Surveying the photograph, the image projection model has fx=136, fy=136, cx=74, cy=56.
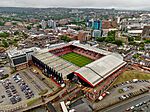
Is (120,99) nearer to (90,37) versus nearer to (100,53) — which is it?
(100,53)

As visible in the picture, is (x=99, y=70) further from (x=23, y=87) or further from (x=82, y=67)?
(x=23, y=87)

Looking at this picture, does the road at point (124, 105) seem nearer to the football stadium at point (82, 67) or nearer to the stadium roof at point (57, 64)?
the football stadium at point (82, 67)

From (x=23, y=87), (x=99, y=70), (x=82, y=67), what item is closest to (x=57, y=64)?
(x=82, y=67)

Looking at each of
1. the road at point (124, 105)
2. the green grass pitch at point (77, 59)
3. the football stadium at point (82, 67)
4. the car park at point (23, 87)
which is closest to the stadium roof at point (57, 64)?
Result: the football stadium at point (82, 67)

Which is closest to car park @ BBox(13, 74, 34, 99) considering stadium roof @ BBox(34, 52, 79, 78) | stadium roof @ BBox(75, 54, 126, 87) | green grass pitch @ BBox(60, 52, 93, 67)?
stadium roof @ BBox(34, 52, 79, 78)

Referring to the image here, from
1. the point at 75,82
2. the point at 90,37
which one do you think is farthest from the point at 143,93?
the point at 90,37
